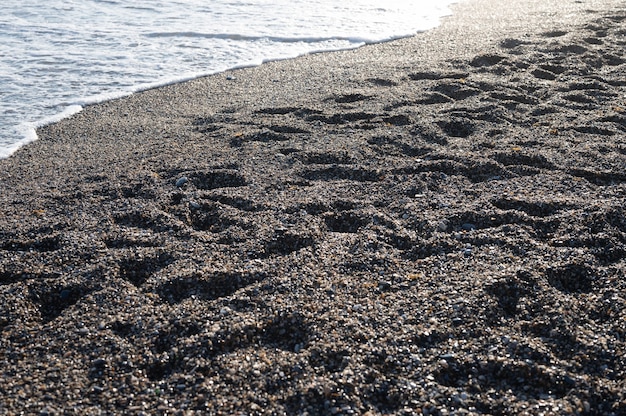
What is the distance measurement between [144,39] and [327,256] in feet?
17.1

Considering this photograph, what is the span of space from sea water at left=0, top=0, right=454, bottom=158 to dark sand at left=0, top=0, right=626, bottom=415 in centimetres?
64

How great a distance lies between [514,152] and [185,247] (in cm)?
190

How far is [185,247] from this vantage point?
2.68 m

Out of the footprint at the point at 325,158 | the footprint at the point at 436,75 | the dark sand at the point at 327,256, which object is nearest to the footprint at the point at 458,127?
the dark sand at the point at 327,256

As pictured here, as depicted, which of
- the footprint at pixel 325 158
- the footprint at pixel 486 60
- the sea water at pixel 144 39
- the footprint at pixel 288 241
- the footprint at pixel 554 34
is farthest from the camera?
the footprint at pixel 554 34

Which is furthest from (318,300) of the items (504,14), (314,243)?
(504,14)

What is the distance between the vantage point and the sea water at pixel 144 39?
516cm

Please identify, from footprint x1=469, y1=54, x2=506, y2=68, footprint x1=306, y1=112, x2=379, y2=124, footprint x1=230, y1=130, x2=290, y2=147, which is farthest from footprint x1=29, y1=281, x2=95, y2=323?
footprint x1=469, y1=54, x2=506, y2=68

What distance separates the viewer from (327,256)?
8.48 feet

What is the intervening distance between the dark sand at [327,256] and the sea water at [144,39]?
64 cm

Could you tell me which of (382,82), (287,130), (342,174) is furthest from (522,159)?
(382,82)

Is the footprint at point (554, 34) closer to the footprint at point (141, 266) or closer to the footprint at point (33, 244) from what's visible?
the footprint at point (141, 266)

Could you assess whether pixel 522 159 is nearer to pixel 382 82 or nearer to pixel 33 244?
pixel 382 82

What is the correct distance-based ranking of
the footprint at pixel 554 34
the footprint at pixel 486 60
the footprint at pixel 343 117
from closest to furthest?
the footprint at pixel 343 117 → the footprint at pixel 486 60 → the footprint at pixel 554 34
